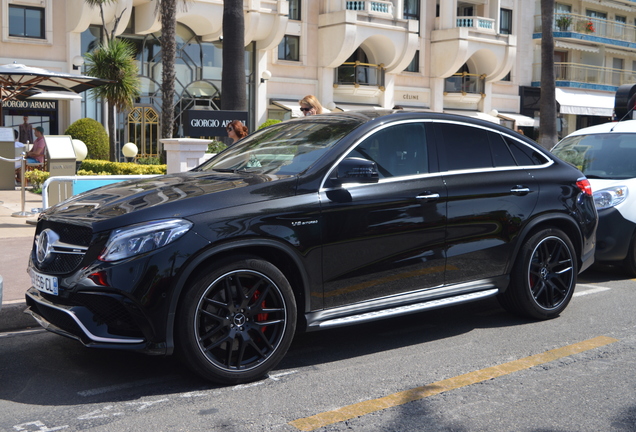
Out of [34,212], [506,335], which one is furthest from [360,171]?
[34,212]

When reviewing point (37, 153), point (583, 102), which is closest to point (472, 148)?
point (37, 153)

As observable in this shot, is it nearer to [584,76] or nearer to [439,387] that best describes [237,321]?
[439,387]

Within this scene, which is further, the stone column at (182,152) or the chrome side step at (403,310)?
the stone column at (182,152)

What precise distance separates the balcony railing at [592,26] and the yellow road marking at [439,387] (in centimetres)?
4109

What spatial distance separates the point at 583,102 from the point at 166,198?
4402cm

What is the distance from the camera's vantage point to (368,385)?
15.3 feet

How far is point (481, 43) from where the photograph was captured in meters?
37.5

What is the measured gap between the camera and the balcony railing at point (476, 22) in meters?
37.1

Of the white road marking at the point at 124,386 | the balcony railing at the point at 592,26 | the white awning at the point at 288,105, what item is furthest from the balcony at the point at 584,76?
the white road marking at the point at 124,386

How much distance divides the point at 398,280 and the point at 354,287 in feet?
1.30

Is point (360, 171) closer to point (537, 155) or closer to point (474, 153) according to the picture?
point (474, 153)

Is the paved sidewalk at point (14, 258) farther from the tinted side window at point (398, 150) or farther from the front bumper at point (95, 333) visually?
the tinted side window at point (398, 150)

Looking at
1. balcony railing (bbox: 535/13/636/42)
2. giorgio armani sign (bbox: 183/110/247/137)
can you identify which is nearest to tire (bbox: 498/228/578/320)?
giorgio armani sign (bbox: 183/110/247/137)

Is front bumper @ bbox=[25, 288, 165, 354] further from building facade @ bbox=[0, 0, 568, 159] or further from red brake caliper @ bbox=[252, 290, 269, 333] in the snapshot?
building facade @ bbox=[0, 0, 568, 159]
